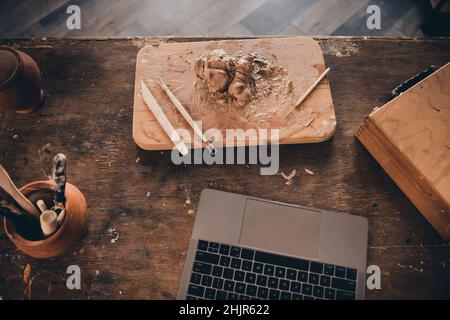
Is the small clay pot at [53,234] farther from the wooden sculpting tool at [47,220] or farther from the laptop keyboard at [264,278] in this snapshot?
the laptop keyboard at [264,278]

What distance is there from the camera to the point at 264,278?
0.85m

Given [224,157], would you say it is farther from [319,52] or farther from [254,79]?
[319,52]

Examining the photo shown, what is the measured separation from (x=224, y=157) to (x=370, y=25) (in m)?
1.49

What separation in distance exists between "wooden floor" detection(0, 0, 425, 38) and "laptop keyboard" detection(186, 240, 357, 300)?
1.43 meters

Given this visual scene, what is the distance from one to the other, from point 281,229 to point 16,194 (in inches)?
24.1

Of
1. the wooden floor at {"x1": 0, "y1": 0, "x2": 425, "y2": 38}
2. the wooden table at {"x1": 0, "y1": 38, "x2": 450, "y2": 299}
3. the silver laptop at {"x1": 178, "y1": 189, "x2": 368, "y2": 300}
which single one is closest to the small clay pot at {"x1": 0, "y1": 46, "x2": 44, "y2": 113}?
the wooden table at {"x1": 0, "y1": 38, "x2": 450, "y2": 299}

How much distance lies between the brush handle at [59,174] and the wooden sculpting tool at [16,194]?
69 millimetres

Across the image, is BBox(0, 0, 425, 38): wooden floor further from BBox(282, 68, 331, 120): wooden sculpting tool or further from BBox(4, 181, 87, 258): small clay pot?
BBox(4, 181, 87, 258): small clay pot

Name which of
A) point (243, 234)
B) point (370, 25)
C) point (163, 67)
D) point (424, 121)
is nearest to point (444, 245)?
point (424, 121)

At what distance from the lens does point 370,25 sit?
1985 millimetres

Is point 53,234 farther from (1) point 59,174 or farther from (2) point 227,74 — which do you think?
(2) point 227,74

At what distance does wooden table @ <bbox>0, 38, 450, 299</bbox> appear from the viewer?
0.88m

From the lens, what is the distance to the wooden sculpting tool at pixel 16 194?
741 mm
